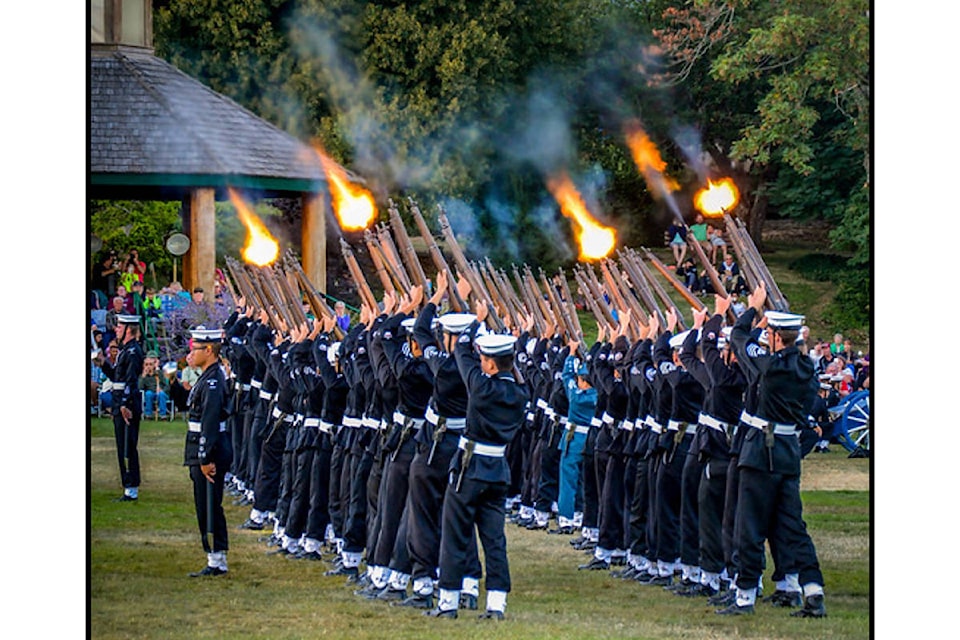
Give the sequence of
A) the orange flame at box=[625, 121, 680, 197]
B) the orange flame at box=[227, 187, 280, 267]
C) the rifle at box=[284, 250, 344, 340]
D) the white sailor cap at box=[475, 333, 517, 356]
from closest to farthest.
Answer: the white sailor cap at box=[475, 333, 517, 356]
the rifle at box=[284, 250, 344, 340]
the orange flame at box=[227, 187, 280, 267]
the orange flame at box=[625, 121, 680, 197]

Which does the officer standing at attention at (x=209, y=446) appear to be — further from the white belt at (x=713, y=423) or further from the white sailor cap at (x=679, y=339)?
the white belt at (x=713, y=423)

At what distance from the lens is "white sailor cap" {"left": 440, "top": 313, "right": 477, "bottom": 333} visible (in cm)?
927

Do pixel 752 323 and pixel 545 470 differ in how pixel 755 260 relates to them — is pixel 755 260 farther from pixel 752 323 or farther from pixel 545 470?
pixel 545 470

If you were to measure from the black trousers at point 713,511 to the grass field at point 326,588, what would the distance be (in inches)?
12.2

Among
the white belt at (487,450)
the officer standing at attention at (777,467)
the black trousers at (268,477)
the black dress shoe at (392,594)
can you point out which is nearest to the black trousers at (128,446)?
the black trousers at (268,477)

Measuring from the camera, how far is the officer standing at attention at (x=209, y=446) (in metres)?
10.3

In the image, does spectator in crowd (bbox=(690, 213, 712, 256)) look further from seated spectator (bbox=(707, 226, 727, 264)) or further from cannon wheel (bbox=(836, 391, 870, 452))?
cannon wheel (bbox=(836, 391, 870, 452))

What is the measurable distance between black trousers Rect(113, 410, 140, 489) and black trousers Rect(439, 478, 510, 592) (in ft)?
10.3

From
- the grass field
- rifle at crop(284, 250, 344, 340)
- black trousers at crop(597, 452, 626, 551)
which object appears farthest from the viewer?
rifle at crop(284, 250, 344, 340)

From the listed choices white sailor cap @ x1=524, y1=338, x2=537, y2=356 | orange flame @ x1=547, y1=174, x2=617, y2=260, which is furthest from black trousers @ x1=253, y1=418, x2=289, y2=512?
orange flame @ x1=547, y1=174, x2=617, y2=260

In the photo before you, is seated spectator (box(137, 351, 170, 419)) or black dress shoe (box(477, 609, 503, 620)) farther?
seated spectator (box(137, 351, 170, 419))

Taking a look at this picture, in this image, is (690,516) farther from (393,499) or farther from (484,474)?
(393,499)

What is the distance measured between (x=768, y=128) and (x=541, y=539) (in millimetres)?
3784

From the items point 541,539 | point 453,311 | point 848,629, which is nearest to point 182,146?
point 453,311
